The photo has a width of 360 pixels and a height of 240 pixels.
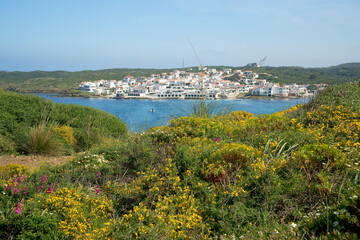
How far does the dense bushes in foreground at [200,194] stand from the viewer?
89.8 inches

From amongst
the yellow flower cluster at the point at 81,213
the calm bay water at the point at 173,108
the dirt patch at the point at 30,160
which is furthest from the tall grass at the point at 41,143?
the yellow flower cluster at the point at 81,213

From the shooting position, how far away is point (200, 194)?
288 centimetres

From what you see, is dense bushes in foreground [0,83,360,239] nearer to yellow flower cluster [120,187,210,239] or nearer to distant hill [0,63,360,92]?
yellow flower cluster [120,187,210,239]

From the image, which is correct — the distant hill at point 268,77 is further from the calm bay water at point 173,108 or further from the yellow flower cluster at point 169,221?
the yellow flower cluster at point 169,221

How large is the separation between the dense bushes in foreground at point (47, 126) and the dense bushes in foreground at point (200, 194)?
2100mm

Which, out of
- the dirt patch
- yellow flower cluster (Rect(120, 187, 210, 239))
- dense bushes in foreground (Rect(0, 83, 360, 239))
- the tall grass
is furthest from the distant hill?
yellow flower cluster (Rect(120, 187, 210, 239))

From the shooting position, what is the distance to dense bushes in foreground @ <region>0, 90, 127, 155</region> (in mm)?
5902

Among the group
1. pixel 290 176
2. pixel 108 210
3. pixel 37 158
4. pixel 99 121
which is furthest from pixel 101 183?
pixel 99 121

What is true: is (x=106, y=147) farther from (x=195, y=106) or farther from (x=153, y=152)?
(x=195, y=106)

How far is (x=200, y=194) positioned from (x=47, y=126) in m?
5.27

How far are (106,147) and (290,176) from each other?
9.57 ft

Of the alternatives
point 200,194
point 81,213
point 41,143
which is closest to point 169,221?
point 200,194

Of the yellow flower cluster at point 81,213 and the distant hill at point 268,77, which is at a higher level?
the distant hill at point 268,77

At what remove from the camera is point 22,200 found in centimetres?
301
